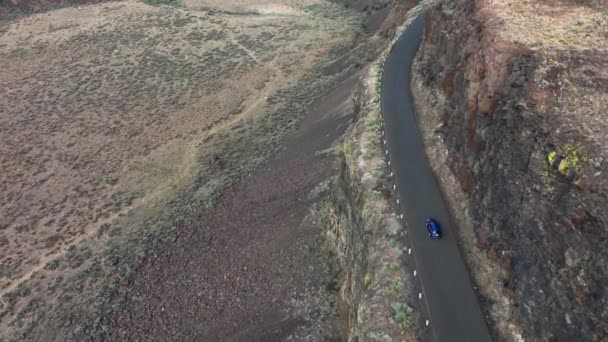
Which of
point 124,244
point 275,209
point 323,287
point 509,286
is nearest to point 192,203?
point 124,244

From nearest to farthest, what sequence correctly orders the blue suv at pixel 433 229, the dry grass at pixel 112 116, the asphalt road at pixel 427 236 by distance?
the asphalt road at pixel 427 236
the blue suv at pixel 433 229
the dry grass at pixel 112 116

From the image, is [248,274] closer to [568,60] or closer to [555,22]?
[568,60]

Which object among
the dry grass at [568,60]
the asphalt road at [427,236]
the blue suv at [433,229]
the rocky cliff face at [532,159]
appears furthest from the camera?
the blue suv at [433,229]

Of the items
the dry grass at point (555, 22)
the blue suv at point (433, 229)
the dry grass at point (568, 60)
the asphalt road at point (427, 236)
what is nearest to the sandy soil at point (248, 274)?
the asphalt road at point (427, 236)

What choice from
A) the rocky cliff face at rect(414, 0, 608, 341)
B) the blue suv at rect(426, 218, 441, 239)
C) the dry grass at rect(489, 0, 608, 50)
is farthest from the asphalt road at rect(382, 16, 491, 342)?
the dry grass at rect(489, 0, 608, 50)

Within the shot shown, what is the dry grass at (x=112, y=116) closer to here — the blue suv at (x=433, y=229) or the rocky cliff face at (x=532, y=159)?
the blue suv at (x=433, y=229)

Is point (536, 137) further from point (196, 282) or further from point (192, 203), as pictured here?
point (192, 203)
